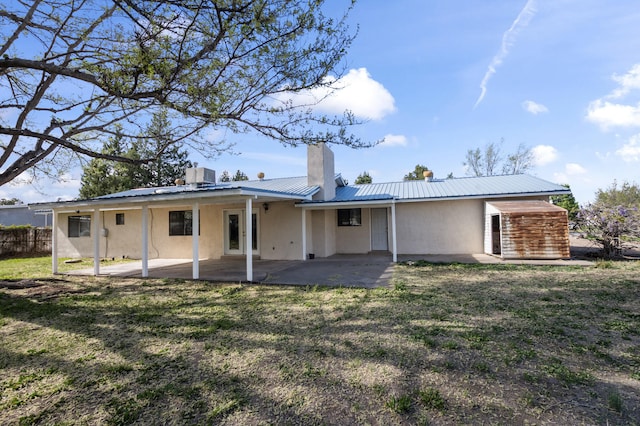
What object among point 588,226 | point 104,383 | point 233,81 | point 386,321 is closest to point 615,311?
point 386,321

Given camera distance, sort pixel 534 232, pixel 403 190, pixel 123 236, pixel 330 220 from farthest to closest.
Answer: pixel 123 236 < pixel 403 190 < pixel 330 220 < pixel 534 232

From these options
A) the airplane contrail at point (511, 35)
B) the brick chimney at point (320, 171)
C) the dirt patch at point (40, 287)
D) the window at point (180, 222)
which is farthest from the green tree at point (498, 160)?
the dirt patch at point (40, 287)

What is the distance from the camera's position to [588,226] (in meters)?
12.4

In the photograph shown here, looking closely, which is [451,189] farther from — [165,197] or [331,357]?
[331,357]

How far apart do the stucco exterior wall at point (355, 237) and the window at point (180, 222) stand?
6463 mm

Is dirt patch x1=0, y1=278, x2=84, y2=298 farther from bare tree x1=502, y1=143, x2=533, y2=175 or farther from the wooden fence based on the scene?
bare tree x1=502, y1=143, x2=533, y2=175

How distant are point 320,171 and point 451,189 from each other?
5.78 meters

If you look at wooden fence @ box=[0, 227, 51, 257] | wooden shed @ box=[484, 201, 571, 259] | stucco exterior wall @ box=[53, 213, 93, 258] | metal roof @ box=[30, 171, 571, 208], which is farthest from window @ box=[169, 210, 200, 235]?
wooden shed @ box=[484, 201, 571, 259]

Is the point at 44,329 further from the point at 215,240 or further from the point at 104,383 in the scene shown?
the point at 215,240

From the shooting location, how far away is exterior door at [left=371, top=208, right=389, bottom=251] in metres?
15.5

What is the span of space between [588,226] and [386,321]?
11.6m

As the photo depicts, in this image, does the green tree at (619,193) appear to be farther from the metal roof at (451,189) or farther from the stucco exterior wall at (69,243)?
the stucco exterior wall at (69,243)

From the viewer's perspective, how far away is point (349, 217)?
51.1ft

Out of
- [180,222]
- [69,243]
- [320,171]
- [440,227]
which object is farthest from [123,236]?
[440,227]
